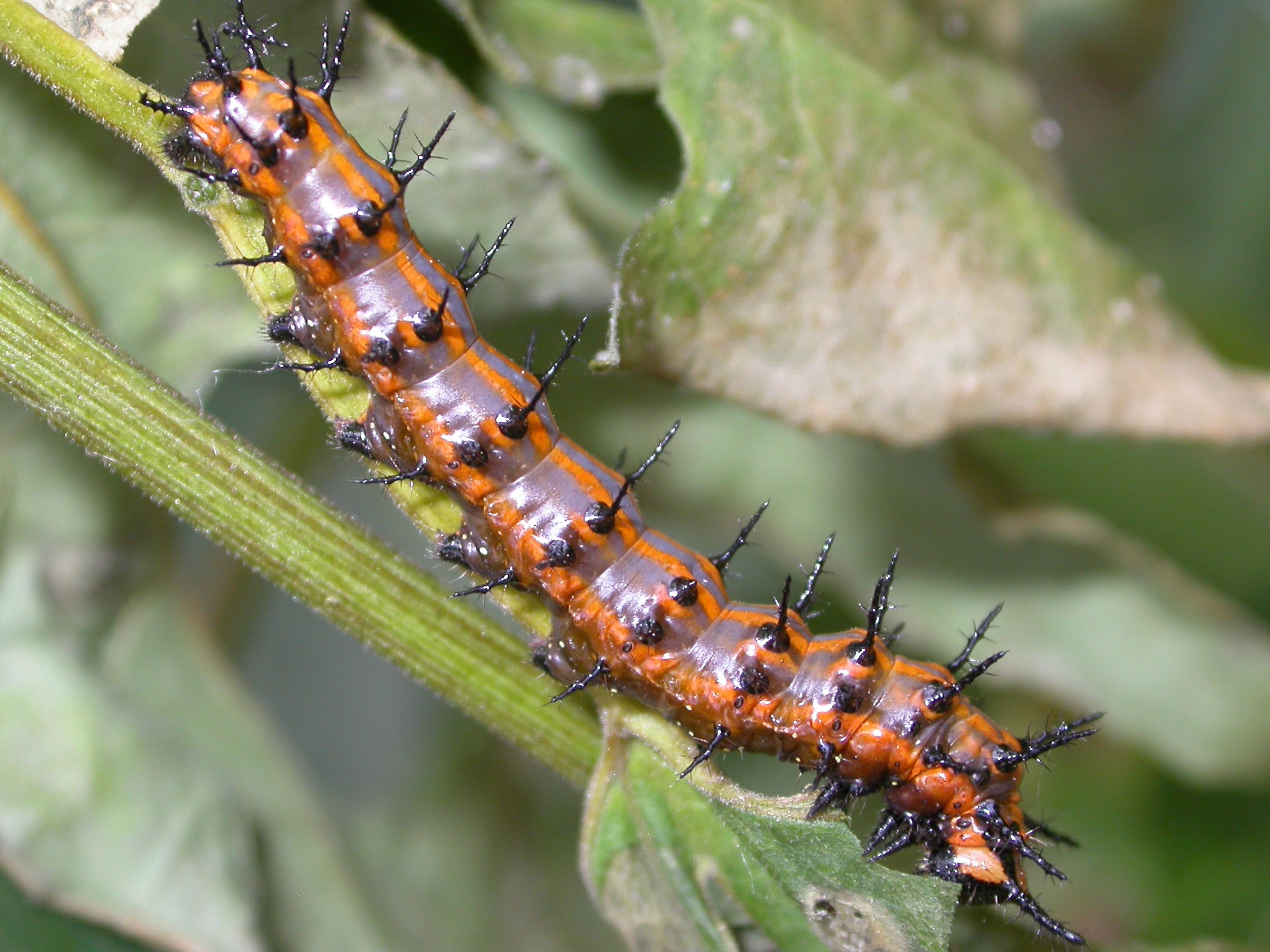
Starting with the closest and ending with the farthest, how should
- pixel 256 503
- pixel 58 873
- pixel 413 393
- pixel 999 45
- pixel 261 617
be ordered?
pixel 256 503 → pixel 413 393 → pixel 58 873 → pixel 999 45 → pixel 261 617

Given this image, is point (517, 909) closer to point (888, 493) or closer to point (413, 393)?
point (888, 493)

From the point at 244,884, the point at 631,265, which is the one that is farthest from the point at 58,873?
the point at 631,265

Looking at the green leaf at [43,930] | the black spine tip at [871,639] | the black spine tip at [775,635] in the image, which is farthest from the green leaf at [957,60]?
the green leaf at [43,930]

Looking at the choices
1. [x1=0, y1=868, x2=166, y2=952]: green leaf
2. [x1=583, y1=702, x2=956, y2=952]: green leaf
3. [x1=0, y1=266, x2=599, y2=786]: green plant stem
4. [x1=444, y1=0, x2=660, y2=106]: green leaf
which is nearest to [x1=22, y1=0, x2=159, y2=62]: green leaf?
[x1=0, y1=266, x2=599, y2=786]: green plant stem

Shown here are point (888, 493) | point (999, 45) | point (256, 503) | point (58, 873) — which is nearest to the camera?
point (256, 503)

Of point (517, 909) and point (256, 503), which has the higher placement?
point (256, 503)

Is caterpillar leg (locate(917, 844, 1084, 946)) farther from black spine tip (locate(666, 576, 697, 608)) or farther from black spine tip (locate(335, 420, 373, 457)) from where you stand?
black spine tip (locate(335, 420, 373, 457))

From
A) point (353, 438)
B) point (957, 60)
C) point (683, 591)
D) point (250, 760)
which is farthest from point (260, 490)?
point (957, 60)
